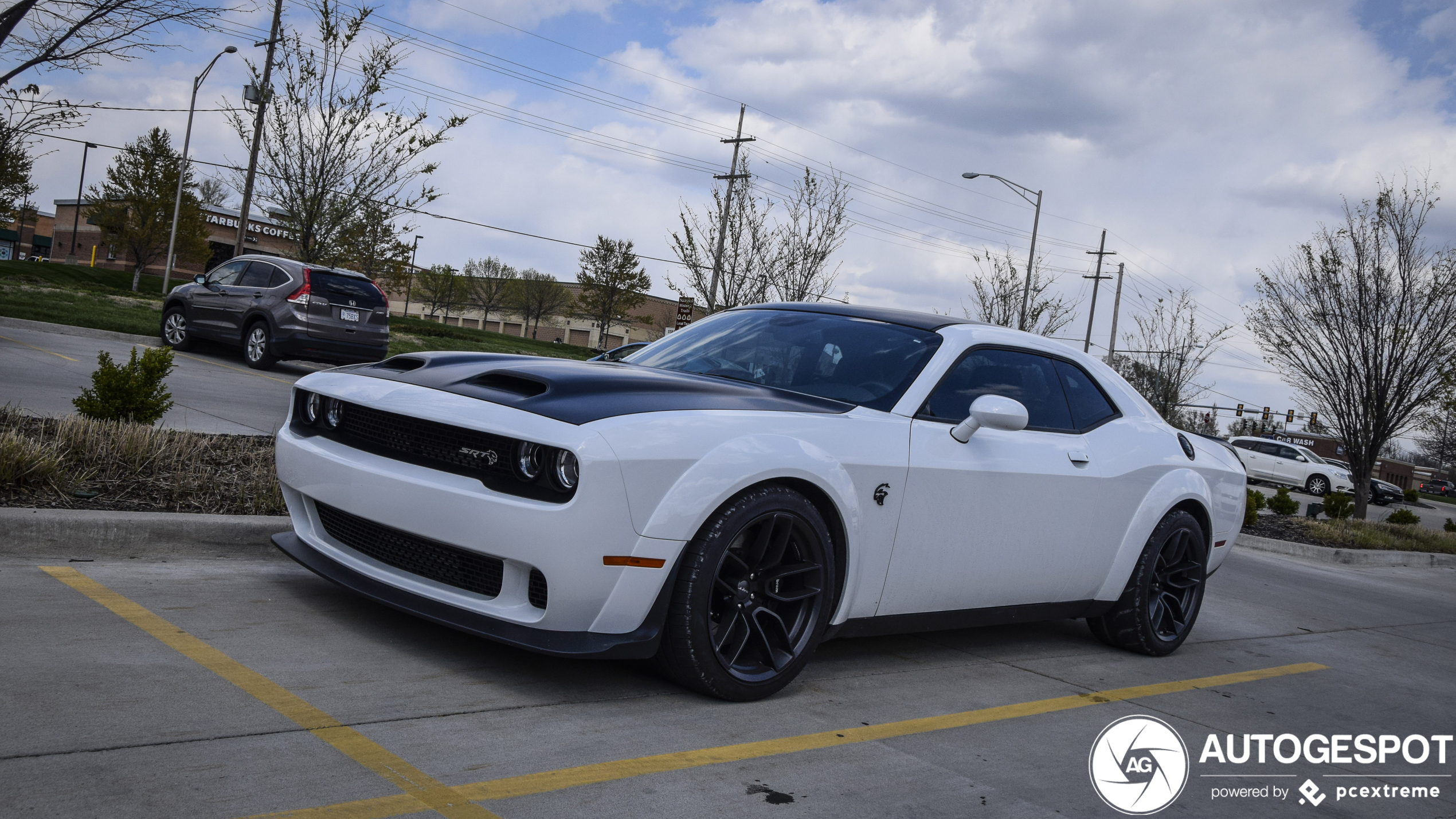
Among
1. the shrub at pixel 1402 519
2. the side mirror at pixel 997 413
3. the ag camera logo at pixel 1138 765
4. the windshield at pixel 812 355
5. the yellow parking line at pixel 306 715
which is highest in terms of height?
the windshield at pixel 812 355

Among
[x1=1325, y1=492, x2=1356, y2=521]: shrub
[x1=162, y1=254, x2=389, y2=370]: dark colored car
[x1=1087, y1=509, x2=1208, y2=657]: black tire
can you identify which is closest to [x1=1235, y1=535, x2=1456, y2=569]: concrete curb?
[x1=1325, y1=492, x2=1356, y2=521]: shrub

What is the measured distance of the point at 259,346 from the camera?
1533 cm

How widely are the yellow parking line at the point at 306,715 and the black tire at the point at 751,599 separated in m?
1.01

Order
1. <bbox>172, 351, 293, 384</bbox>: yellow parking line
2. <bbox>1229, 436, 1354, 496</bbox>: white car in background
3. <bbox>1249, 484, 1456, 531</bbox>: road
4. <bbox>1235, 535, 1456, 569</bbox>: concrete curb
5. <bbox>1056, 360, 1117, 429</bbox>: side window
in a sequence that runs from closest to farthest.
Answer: <bbox>1056, 360, 1117, 429</bbox>: side window → <bbox>1235, 535, 1456, 569</bbox>: concrete curb → <bbox>172, 351, 293, 384</bbox>: yellow parking line → <bbox>1249, 484, 1456, 531</bbox>: road → <bbox>1229, 436, 1354, 496</bbox>: white car in background

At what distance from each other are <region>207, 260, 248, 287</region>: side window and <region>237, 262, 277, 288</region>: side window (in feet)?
0.39

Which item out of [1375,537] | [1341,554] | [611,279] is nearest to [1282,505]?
[1375,537]

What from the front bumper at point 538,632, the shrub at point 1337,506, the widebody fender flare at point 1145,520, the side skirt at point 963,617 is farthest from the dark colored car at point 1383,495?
Answer: the front bumper at point 538,632

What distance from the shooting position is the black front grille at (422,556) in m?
3.46

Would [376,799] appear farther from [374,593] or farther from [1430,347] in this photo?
[1430,347]

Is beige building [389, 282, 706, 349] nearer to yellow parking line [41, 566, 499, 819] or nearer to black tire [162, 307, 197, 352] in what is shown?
black tire [162, 307, 197, 352]

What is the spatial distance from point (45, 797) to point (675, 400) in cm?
203

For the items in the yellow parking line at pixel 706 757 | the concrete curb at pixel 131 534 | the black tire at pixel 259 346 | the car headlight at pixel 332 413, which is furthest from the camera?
the black tire at pixel 259 346

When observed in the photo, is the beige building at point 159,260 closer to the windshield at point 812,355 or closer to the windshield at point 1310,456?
the windshield at point 1310,456

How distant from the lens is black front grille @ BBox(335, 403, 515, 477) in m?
3.43
